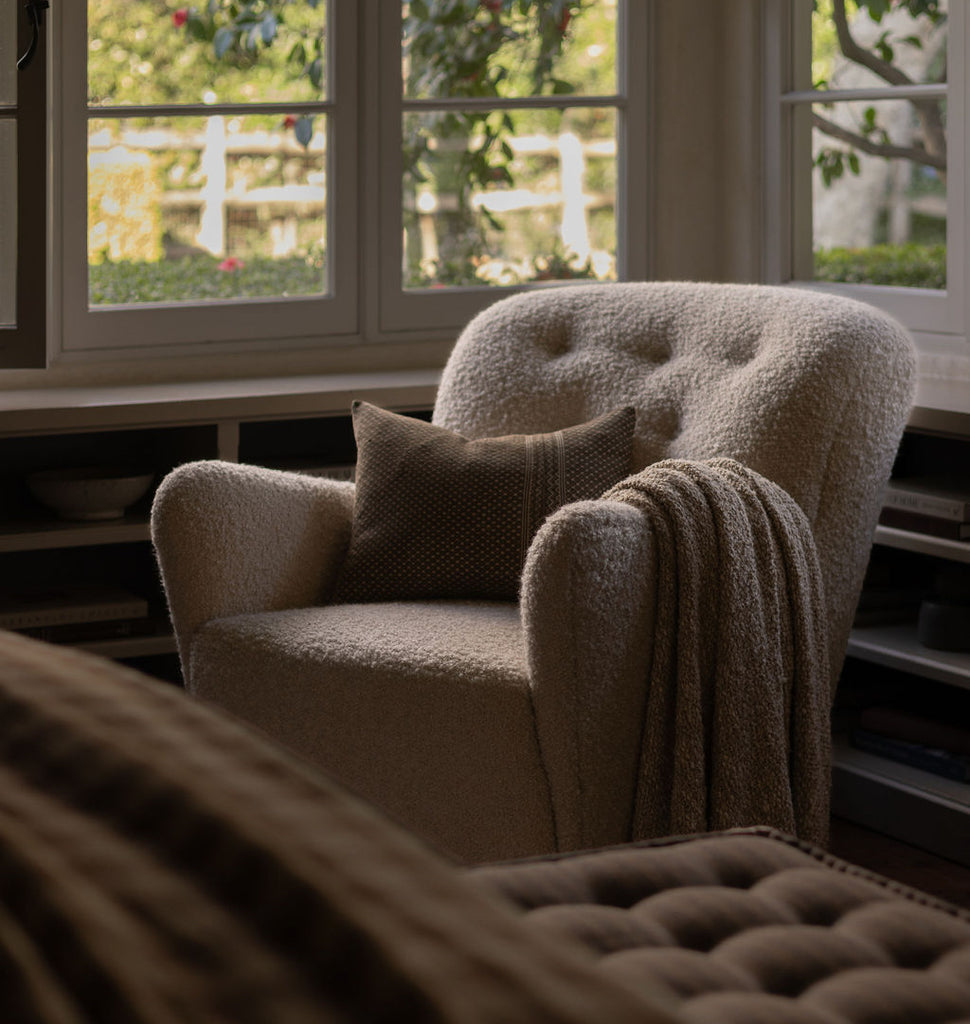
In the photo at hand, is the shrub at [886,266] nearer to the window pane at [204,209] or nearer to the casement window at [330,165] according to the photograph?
the casement window at [330,165]

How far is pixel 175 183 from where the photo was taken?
3199mm

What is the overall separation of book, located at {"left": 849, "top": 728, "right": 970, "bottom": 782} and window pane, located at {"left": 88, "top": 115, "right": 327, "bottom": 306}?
1529 mm

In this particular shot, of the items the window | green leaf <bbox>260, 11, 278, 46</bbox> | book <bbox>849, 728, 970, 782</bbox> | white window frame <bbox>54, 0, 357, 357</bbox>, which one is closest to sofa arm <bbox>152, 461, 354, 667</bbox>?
the window

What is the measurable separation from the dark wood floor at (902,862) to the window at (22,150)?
1828mm

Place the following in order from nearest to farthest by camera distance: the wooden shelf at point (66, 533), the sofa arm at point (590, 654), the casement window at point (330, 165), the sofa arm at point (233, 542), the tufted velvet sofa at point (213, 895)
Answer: the tufted velvet sofa at point (213, 895)
the sofa arm at point (590, 654)
the sofa arm at point (233, 542)
the wooden shelf at point (66, 533)
the casement window at point (330, 165)

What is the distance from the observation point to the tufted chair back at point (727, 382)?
2.29 meters

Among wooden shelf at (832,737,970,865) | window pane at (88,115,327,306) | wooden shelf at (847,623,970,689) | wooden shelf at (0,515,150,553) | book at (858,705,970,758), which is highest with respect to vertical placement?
window pane at (88,115,327,306)

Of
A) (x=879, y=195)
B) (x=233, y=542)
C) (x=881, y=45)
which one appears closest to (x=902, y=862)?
(x=233, y=542)

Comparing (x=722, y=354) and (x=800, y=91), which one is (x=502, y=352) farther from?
(x=800, y=91)

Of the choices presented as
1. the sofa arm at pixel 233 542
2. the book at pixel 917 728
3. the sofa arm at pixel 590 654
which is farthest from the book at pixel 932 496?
the sofa arm at pixel 233 542

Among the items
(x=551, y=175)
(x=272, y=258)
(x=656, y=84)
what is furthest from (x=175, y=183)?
(x=656, y=84)

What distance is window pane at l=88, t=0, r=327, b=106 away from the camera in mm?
3100

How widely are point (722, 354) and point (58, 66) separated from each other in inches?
59.4

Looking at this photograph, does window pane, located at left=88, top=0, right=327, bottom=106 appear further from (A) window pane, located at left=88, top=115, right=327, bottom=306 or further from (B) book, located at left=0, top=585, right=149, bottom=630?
(B) book, located at left=0, top=585, right=149, bottom=630
